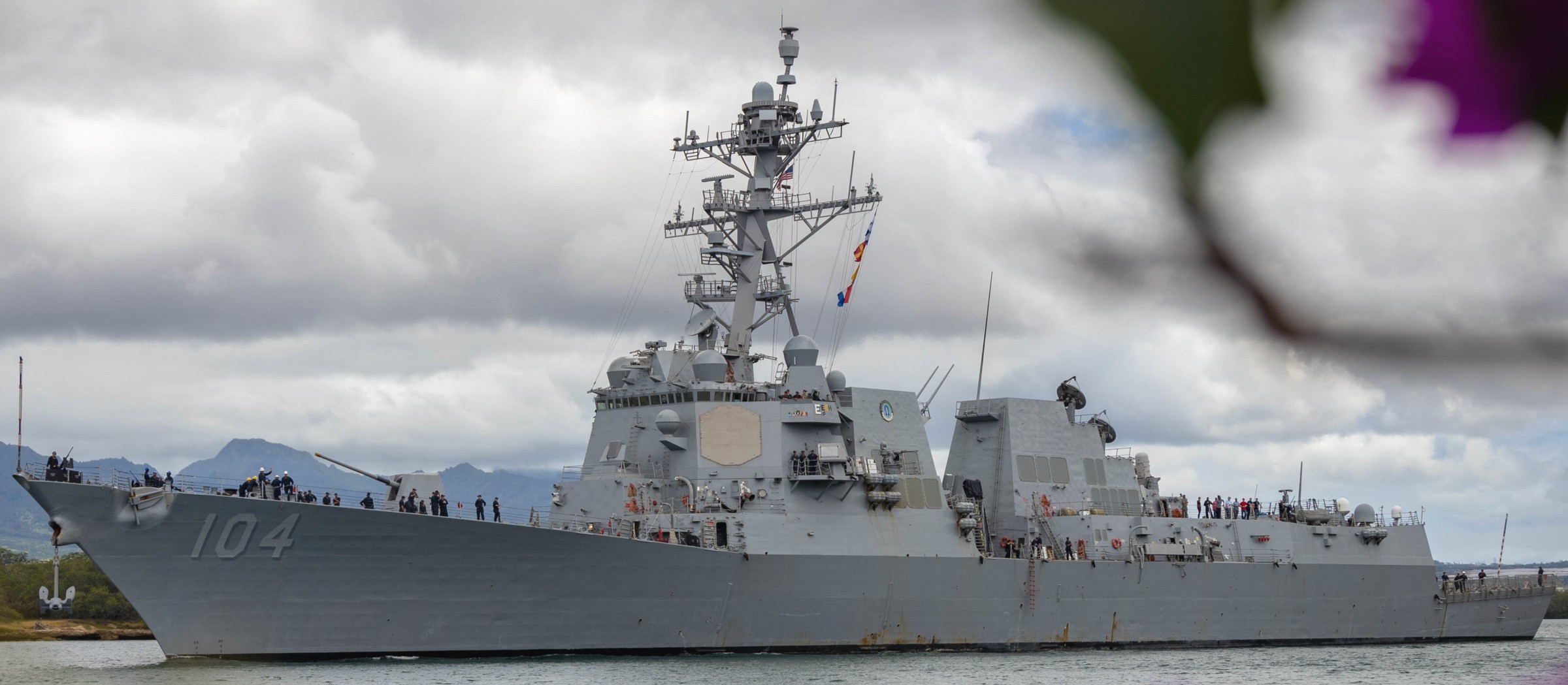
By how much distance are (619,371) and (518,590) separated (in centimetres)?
622

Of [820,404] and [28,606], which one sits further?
[28,606]

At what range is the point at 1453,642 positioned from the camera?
1511 inches

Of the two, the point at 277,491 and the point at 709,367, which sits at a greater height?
the point at 709,367

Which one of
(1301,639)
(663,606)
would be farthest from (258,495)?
(1301,639)

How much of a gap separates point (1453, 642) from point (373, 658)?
2746 centimetres

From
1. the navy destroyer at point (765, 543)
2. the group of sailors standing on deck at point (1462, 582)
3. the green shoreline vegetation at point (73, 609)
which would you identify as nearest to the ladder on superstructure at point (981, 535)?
the navy destroyer at point (765, 543)

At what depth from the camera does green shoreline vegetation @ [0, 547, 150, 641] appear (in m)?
47.0

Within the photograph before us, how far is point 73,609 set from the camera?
48.8m

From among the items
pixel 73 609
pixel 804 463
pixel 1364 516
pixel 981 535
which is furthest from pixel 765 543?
pixel 73 609

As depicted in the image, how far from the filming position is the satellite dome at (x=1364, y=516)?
37.2 m

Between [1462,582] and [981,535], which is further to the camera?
[1462,582]

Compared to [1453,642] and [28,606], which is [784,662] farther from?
[28,606]

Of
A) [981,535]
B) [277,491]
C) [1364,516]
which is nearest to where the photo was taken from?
[277,491]

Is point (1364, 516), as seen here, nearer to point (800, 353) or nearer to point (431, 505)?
point (800, 353)
